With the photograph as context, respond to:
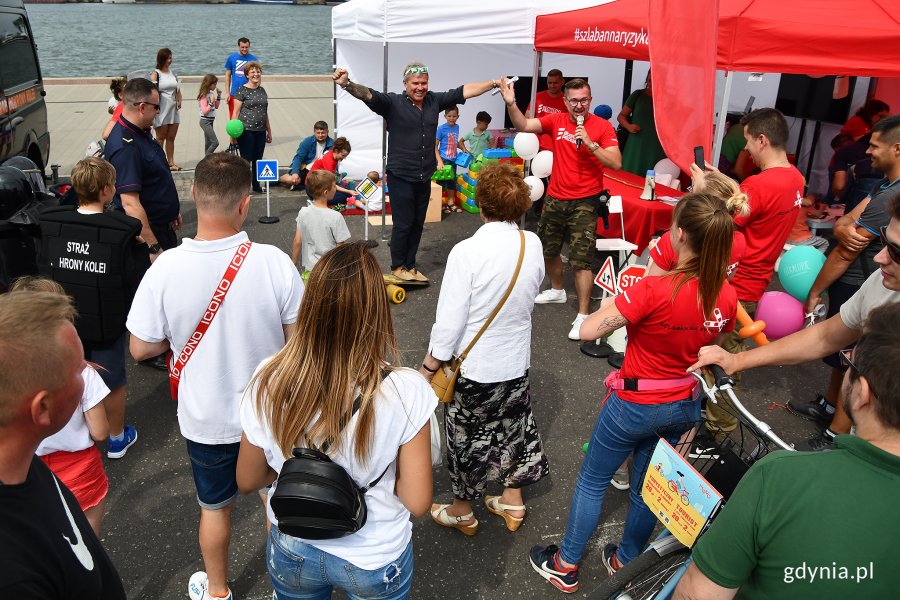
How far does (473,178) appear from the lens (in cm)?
870

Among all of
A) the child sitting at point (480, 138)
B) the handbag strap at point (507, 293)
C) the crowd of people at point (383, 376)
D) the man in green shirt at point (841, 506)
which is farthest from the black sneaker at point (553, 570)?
the child sitting at point (480, 138)

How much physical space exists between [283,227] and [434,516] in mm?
5458

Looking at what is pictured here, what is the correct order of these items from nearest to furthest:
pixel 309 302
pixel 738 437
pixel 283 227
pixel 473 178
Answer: pixel 309 302
pixel 738 437
pixel 283 227
pixel 473 178

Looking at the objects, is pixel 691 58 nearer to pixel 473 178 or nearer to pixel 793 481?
pixel 793 481

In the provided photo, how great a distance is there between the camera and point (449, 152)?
9.51 m

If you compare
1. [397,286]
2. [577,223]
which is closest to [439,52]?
[397,286]

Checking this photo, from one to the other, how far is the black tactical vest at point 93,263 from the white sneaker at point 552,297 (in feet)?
11.7

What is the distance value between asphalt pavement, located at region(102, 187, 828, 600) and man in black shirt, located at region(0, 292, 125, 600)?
1.10 metres

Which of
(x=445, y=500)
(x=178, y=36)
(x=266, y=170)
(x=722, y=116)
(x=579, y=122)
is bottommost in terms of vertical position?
(x=445, y=500)

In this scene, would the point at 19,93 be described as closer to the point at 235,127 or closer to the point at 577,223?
the point at 235,127

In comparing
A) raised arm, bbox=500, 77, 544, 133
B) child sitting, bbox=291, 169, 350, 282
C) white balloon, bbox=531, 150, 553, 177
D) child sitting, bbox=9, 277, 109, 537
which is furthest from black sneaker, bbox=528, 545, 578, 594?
white balloon, bbox=531, 150, 553, 177

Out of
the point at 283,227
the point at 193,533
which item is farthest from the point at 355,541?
the point at 283,227

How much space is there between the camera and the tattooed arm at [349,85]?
546 cm

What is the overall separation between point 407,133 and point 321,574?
16.1 feet
